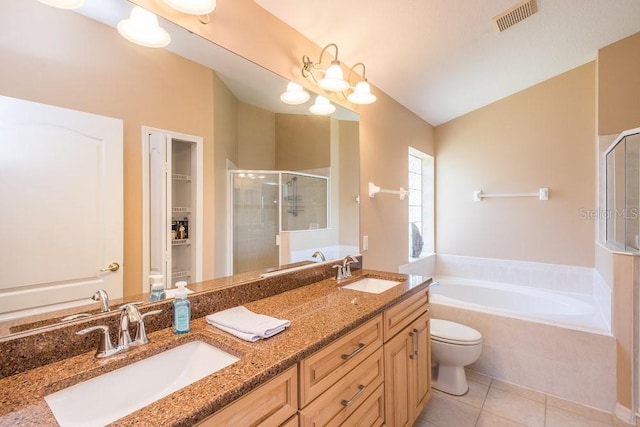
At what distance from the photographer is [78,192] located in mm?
935

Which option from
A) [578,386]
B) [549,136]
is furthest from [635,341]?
[549,136]

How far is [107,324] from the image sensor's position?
0.97 m

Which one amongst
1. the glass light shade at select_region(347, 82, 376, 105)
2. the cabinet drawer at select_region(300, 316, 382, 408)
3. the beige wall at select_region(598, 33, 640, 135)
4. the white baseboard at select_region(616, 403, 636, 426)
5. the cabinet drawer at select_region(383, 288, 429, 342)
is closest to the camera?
the cabinet drawer at select_region(300, 316, 382, 408)

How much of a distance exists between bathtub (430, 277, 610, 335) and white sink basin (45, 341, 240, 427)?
2.16m

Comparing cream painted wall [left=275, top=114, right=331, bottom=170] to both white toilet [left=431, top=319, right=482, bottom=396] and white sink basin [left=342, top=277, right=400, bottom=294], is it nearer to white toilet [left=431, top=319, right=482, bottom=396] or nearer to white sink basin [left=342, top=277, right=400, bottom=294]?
white sink basin [left=342, top=277, right=400, bottom=294]

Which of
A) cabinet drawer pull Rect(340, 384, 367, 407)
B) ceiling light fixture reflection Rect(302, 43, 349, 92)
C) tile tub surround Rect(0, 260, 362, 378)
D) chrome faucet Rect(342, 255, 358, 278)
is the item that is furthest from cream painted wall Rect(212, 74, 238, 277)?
chrome faucet Rect(342, 255, 358, 278)

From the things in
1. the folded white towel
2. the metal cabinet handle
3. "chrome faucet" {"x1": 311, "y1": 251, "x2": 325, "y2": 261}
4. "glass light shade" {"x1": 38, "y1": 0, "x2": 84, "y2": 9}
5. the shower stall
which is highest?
"glass light shade" {"x1": 38, "y1": 0, "x2": 84, "y2": 9}

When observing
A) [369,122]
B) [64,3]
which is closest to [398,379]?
[369,122]

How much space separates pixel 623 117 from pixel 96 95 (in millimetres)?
3529

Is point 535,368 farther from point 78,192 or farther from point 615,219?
point 78,192

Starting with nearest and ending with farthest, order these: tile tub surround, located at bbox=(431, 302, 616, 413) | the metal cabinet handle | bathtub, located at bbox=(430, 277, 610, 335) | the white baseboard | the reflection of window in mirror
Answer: the metal cabinet handle, the white baseboard, tile tub surround, located at bbox=(431, 302, 616, 413), bathtub, located at bbox=(430, 277, 610, 335), the reflection of window in mirror

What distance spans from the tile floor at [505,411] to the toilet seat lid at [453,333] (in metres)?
0.40

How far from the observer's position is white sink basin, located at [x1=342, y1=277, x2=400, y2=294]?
1906 millimetres

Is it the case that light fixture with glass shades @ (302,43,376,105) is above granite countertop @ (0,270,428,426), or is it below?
above
